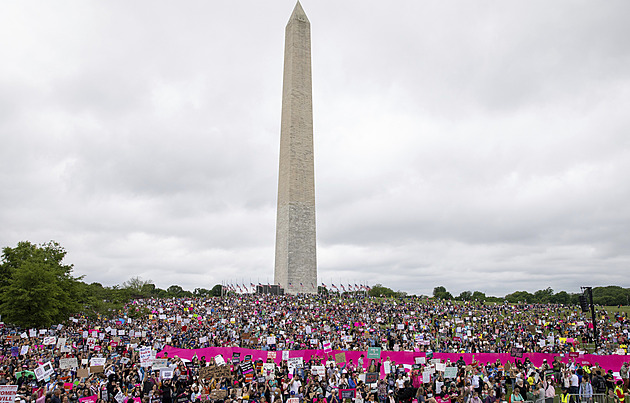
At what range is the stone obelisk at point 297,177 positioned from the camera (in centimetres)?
5975

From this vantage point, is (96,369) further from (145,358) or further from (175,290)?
(175,290)

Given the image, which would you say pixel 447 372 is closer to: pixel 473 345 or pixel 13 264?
pixel 473 345

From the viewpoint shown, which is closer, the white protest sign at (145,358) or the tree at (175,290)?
the white protest sign at (145,358)

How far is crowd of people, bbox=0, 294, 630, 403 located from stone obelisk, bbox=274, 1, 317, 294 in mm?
5498

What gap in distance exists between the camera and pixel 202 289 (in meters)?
127

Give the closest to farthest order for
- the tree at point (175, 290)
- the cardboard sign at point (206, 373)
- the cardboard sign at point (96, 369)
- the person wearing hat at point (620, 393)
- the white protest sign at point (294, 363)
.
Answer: the person wearing hat at point (620, 393) → the cardboard sign at point (206, 373) → the cardboard sign at point (96, 369) → the white protest sign at point (294, 363) → the tree at point (175, 290)

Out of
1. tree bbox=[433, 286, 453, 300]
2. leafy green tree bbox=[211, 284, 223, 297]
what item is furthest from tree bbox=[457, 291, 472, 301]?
leafy green tree bbox=[211, 284, 223, 297]

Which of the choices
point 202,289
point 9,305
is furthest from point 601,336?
point 202,289

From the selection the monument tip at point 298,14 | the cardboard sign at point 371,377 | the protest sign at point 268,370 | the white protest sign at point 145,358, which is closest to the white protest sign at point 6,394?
the white protest sign at point 145,358

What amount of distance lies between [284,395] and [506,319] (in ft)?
116

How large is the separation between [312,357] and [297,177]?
124 ft

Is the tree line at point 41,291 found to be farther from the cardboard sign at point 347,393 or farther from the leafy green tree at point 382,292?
the leafy green tree at point 382,292

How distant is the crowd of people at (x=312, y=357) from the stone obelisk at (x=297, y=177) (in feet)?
18.0

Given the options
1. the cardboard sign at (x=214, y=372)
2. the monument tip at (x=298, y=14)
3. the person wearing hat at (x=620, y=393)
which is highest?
the monument tip at (x=298, y=14)
